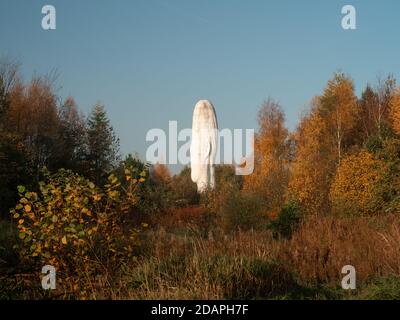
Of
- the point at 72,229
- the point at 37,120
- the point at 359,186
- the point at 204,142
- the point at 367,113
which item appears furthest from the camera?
the point at 367,113

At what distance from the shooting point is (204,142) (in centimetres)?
2995

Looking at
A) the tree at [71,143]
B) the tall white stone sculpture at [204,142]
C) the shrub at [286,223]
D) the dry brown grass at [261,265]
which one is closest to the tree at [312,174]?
the shrub at [286,223]

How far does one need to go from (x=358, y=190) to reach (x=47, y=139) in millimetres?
12597

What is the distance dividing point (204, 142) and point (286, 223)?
17.1 metres

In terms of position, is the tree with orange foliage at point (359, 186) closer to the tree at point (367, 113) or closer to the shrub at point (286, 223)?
the shrub at point (286, 223)

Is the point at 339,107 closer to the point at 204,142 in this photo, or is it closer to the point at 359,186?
the point at 204,142

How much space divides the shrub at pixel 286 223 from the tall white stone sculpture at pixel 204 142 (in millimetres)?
15952

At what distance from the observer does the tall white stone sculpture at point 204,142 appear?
97.0 feet

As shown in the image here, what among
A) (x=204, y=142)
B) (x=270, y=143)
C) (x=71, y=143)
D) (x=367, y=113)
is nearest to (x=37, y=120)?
(x=71, y=143)

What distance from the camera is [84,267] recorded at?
23.5 feet

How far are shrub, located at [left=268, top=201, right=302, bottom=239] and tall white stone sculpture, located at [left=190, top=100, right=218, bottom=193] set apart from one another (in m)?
16.0

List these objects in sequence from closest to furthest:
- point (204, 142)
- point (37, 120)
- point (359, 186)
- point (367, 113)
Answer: point (359, 186)
point (37, 120)
point (204, 142)
point (367, 113)

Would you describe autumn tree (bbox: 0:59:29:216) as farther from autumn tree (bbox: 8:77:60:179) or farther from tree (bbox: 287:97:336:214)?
tree (bbox: 287:97:336:214)
